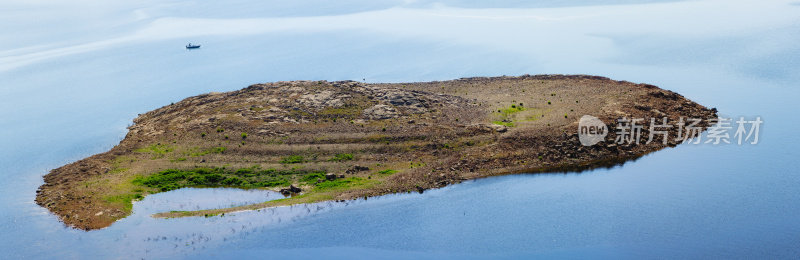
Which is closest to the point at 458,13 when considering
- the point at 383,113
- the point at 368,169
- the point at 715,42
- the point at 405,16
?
the point at 405,16

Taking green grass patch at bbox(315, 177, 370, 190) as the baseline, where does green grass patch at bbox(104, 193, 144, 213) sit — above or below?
below

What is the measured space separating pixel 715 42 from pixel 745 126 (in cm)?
4283

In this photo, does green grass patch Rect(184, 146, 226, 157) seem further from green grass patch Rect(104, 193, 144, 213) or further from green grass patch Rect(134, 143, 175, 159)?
Result: green grass patch Rect(104, 193, 144, 213)

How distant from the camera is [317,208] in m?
58.5

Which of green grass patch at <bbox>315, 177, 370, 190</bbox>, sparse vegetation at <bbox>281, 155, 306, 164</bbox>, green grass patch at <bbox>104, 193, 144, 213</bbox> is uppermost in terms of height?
sparse vegetation at <bbox>281, 155, 306, 164</bbox>

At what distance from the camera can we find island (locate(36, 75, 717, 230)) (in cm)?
6328

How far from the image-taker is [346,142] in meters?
72.4

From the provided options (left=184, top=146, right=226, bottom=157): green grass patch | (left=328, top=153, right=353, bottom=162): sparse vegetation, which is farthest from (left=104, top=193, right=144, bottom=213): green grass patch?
(left=328, top=153, right=353, bottom=162): sparse vegetation

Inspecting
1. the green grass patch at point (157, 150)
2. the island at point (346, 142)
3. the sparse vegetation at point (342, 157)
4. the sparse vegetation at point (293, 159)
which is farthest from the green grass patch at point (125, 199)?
the sparse vegetation at point (342, 157)

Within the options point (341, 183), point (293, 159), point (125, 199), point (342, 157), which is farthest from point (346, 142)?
point (125, 199)

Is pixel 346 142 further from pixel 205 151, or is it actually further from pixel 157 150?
pixel 157 150

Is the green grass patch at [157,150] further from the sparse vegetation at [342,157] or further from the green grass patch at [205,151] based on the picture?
the sparse vegetation at [342,157]

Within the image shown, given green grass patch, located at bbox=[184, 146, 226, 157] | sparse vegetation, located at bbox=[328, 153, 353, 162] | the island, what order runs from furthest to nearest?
green grass patch, located at bbox=[184, 146, 226, 157]
sparse vegetation, located at bbox=[328, 153, 353, 162]
the island

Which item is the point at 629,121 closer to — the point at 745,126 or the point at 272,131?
the point at 745,126
